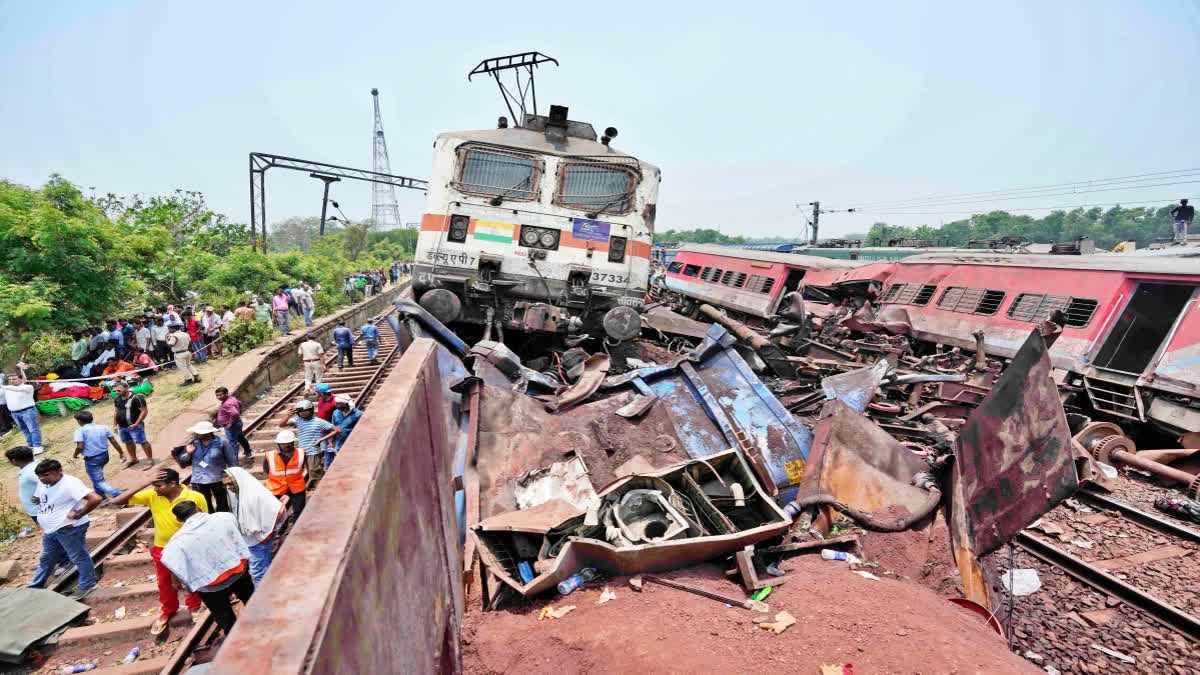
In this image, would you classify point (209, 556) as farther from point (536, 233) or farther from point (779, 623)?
point (536, 233)

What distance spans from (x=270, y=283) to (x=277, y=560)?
21504 mm

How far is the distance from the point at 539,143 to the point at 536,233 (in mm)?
1462

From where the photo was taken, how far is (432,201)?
7.97 meters

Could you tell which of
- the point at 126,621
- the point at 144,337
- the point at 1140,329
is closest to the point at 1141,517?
the point at 1140,329

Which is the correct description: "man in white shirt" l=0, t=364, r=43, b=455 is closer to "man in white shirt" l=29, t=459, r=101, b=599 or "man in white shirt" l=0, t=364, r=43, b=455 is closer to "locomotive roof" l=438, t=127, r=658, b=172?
"man in white shirt" l=29, t=459, r=101, b=599

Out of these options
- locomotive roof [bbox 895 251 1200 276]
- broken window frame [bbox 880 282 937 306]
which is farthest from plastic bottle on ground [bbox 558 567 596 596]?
broken window frame [bbox 880 282 937 306]

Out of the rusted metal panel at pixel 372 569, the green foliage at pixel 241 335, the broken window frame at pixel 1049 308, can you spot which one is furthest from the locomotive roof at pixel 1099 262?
the green foliage at pixel 241 335

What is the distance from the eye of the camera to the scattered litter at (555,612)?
3.49 m

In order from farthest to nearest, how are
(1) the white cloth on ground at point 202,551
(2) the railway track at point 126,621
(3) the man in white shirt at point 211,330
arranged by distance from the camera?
(3) the man in white shirt at point 211,330 < (2) the railway track at point 126,621 < (1) the white cloth on ground at point 202,551

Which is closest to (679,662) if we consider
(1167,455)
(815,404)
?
(815,404)

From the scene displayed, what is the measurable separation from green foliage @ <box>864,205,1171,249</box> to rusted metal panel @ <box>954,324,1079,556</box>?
215 feet

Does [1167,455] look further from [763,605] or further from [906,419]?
[763,605]

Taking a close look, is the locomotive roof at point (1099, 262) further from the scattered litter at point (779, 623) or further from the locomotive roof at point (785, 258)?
the scattered litter at point (779, 623)

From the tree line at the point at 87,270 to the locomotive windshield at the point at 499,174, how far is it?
30.0 feet
